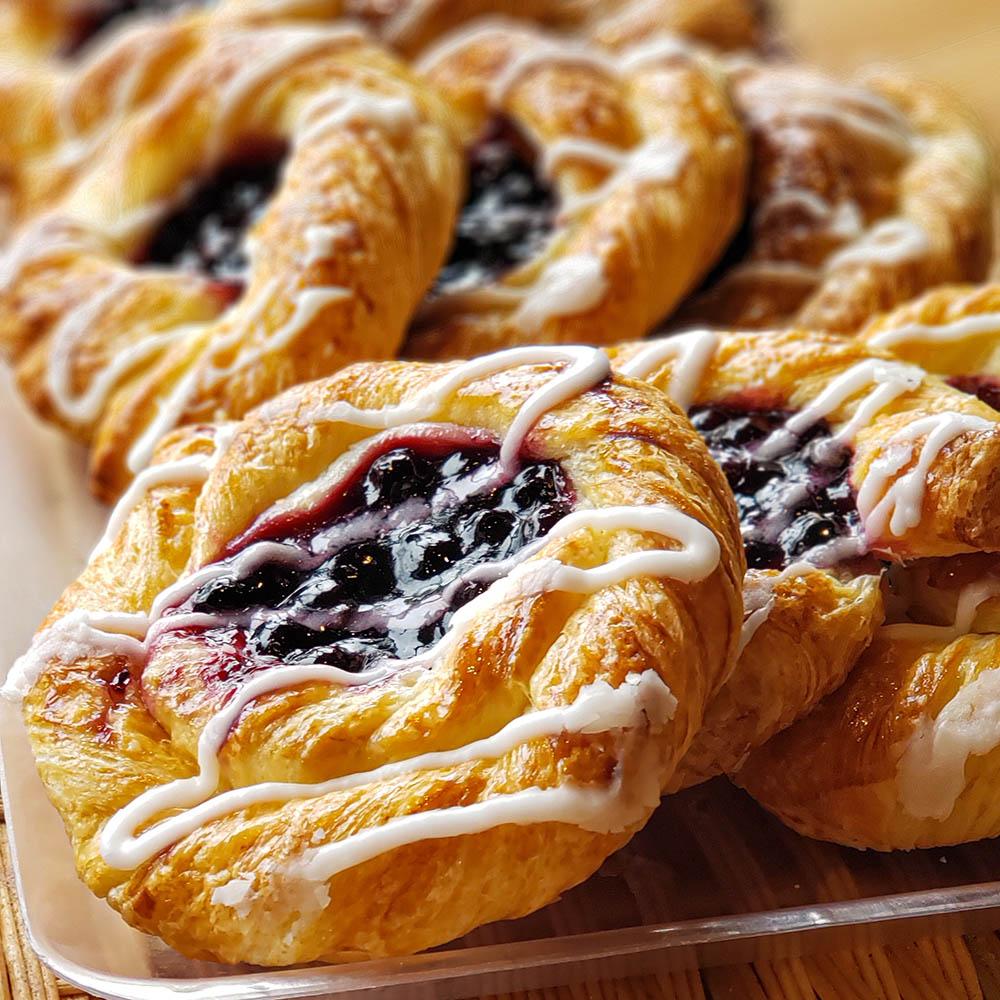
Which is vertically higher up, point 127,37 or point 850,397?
point 127,37

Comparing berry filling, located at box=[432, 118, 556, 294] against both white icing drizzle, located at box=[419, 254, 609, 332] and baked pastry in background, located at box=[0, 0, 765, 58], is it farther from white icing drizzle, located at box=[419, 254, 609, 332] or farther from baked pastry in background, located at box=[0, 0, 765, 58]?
baked pastry in background, located at box=[0, 0, 765, 58]

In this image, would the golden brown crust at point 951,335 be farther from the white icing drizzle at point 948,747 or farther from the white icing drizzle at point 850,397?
the white icing drizzle at point 948,747

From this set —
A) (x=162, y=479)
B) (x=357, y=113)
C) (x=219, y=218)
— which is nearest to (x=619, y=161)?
(x=357, y=113)

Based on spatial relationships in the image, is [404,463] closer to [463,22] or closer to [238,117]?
[238,117]

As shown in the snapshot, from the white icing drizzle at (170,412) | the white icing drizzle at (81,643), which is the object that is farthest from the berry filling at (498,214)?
the white icing drizzle at (81,643)

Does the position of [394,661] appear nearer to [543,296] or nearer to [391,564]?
[391,564]

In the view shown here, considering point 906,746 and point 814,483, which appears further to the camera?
point 814,483

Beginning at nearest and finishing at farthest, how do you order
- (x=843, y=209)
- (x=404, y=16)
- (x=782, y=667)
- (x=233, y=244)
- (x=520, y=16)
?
(x=782, y=667), (x=233, y=244), (x=843, y=209), (x=404, y=16), (x=520, y=16)
